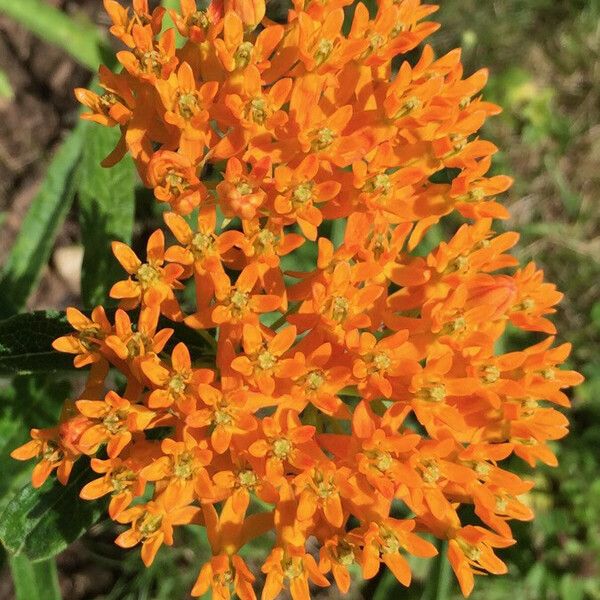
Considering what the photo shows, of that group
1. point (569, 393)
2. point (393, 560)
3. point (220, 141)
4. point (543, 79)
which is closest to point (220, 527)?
point (393, 560)

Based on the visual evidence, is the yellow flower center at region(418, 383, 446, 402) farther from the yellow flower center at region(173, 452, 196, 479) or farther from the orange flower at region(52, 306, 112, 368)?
the orange flower at region(52, 306, 112, 368)

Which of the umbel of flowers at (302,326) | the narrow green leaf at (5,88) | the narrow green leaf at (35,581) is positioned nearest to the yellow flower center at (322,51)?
the umbel of flowers at (302,326)

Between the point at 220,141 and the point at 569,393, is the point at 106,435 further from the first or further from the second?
the point at 569,393

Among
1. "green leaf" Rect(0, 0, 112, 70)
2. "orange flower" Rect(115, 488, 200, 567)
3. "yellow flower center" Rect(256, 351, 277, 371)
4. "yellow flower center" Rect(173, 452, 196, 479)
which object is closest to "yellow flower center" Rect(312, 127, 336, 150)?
"yellow flower center" Rect(256, 351, 277, 371)

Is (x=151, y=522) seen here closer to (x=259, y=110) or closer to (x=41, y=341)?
(x=41, y=341)

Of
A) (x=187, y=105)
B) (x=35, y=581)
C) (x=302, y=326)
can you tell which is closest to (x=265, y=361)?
(x=302, y=326)
